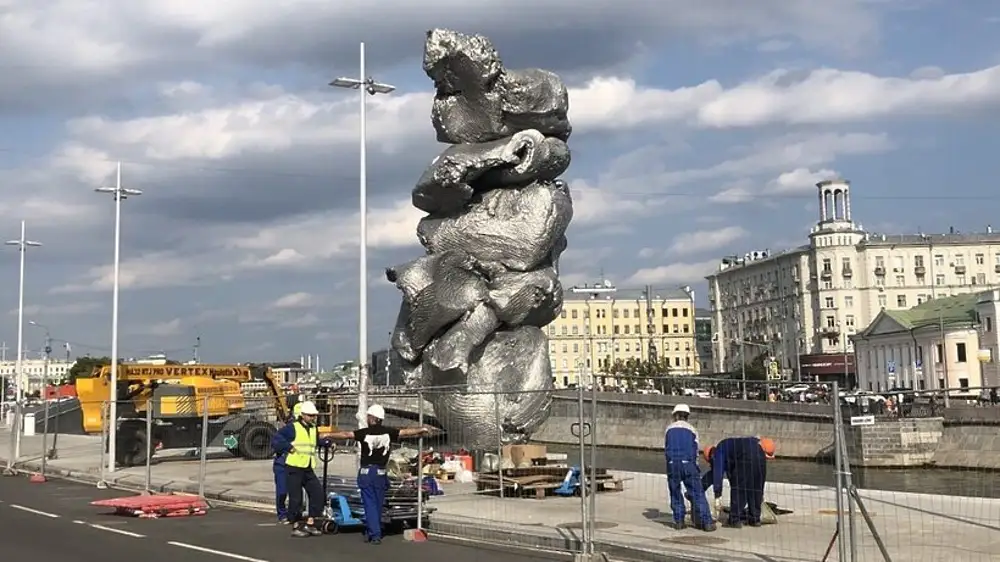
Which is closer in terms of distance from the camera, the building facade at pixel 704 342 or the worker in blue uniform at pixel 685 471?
the worker in blue uniform at pixel 685 471

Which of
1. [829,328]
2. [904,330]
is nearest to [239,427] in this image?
[904,330]

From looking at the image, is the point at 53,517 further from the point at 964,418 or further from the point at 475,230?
the point at 964,418

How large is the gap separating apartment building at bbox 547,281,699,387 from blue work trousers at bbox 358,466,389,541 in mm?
118658

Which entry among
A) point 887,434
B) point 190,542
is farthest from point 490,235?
point 887,434

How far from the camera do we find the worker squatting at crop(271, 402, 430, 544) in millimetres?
13484

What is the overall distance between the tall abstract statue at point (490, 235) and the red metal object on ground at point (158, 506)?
34.0 feet

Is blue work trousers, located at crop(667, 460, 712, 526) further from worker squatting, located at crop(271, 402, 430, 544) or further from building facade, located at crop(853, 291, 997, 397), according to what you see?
building facade, located at crop(853, 291, 997, 397)

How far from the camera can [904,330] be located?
9362 centimetres

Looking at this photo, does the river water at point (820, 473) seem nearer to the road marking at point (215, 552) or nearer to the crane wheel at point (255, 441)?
the crane wheel at point (255, 441)

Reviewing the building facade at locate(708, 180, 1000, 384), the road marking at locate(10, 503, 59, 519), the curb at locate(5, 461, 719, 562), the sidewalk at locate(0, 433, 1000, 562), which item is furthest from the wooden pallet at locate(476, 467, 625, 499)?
the building facade at locate(708, 180, 1000, 384)

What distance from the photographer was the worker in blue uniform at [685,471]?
1343 centimetres

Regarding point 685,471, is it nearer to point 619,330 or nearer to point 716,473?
point 716,473

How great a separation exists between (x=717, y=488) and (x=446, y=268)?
15032mm

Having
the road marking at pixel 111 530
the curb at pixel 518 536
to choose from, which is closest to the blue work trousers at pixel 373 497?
Answer: the curb at pixel 518 536
